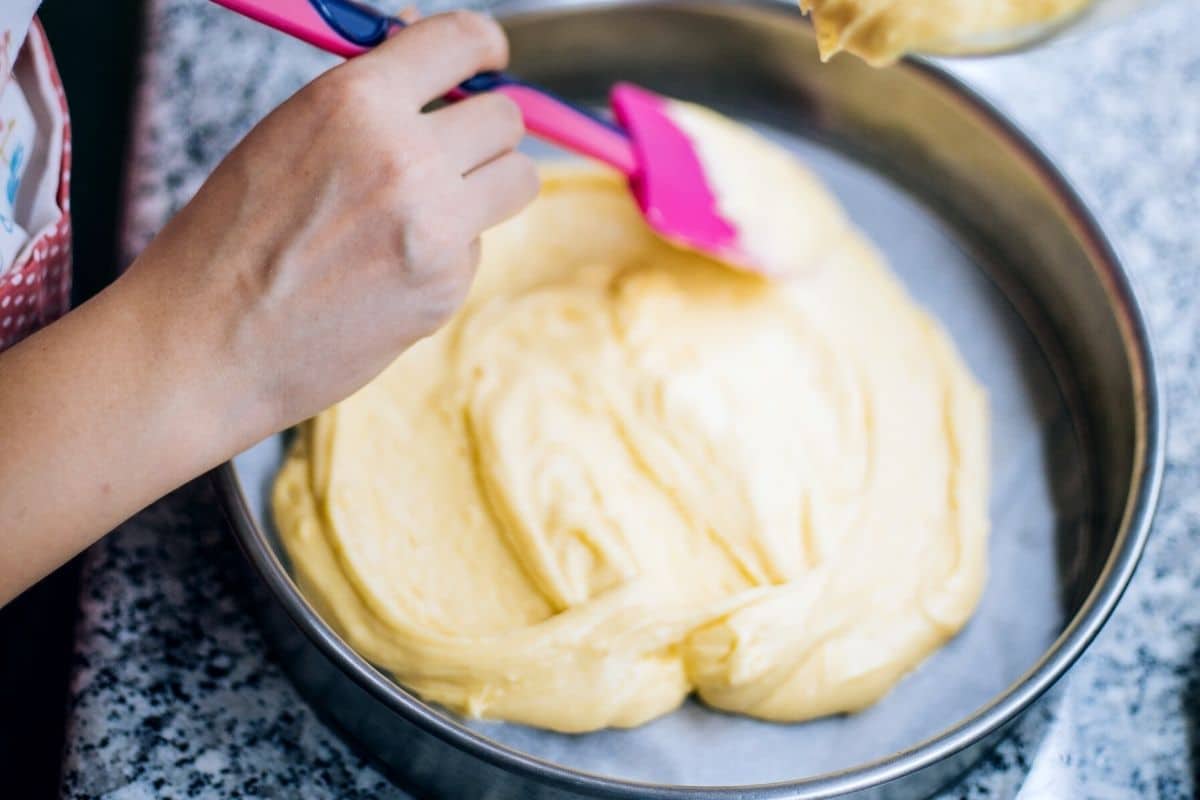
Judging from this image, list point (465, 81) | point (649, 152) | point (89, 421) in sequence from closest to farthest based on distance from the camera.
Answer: point (89, 421) → point (465, 81) → point (649, 152)

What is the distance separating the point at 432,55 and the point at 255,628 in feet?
1.15

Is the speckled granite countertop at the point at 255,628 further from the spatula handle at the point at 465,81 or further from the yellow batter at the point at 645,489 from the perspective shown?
the spatula handle at the point at 465,81

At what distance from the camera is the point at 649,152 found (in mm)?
753

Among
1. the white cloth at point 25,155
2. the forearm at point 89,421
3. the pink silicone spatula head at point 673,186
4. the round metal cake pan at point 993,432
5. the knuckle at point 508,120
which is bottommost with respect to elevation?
the round metal cake pan at point 993,432

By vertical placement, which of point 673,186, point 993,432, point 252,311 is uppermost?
point 252,311

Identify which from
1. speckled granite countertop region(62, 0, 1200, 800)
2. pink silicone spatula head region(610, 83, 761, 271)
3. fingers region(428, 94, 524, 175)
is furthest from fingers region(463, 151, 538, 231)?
speckled granite countertop region(62, 0, 1200, 800)

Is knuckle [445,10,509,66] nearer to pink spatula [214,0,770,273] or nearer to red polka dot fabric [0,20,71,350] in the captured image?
pink spatula [214,0,770,273]

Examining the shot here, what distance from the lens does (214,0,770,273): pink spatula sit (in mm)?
697

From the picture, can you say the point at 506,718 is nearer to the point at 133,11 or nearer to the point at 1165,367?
the point at 1165,367

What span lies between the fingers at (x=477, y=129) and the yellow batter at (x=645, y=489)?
0.17m

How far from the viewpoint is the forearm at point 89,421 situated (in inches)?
20.2

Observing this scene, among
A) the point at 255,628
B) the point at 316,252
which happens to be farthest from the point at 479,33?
the point at 255,628

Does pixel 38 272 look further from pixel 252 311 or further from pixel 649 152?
pixel 649 152

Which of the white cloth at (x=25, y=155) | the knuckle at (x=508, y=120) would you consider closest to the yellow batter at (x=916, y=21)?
the knuckle at (x=508, y=120)
